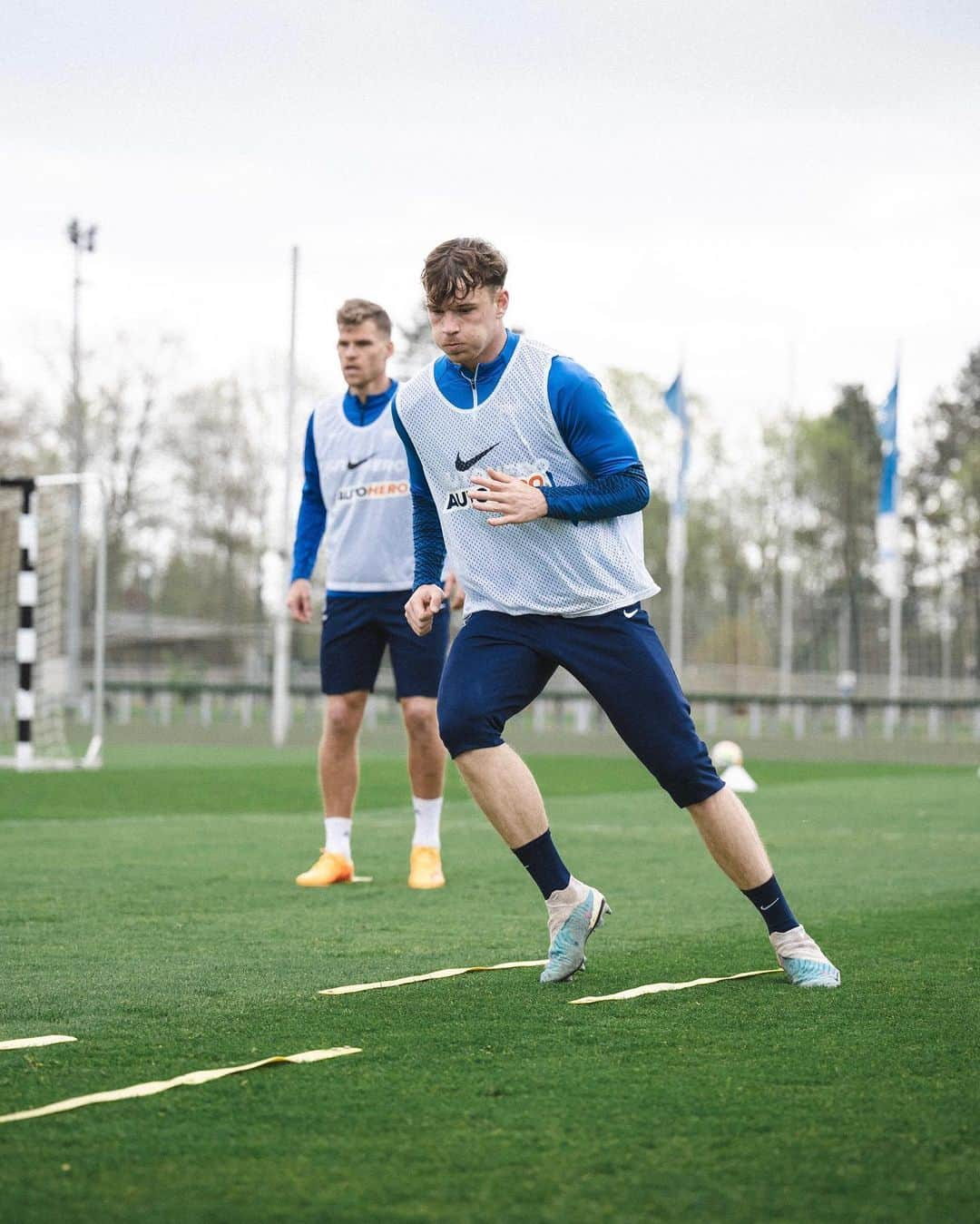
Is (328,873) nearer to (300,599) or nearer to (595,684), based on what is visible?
(300,599)

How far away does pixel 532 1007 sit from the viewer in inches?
162

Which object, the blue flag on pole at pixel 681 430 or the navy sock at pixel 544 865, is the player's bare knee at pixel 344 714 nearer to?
the navy sock at pixel 544 865

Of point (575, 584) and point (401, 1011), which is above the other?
point (575, 584)

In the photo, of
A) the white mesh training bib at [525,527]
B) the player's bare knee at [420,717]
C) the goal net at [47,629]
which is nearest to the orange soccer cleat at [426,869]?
the player's bare knee at [420,717]

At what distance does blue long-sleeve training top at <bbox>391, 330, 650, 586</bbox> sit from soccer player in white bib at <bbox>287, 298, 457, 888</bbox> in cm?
243

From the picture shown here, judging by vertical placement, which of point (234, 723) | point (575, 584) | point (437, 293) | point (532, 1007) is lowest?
point (234, 723)

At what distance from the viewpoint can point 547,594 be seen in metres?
4.56

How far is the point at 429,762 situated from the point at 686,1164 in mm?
4648

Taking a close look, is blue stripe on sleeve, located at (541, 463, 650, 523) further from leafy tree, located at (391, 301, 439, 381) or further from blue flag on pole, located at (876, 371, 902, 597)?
leafy tree, located at (391, 301, 439, 381)

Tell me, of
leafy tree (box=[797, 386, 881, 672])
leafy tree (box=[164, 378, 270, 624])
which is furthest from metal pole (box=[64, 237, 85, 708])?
leafy tree (box=[797, 386, 881, 672])

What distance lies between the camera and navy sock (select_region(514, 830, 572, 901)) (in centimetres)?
463

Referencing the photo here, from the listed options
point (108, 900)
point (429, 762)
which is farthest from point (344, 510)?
point (108, 900)

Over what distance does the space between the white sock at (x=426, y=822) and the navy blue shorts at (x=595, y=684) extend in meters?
2.54

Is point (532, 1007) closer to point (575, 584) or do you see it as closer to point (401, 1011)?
point (401, 1011)
